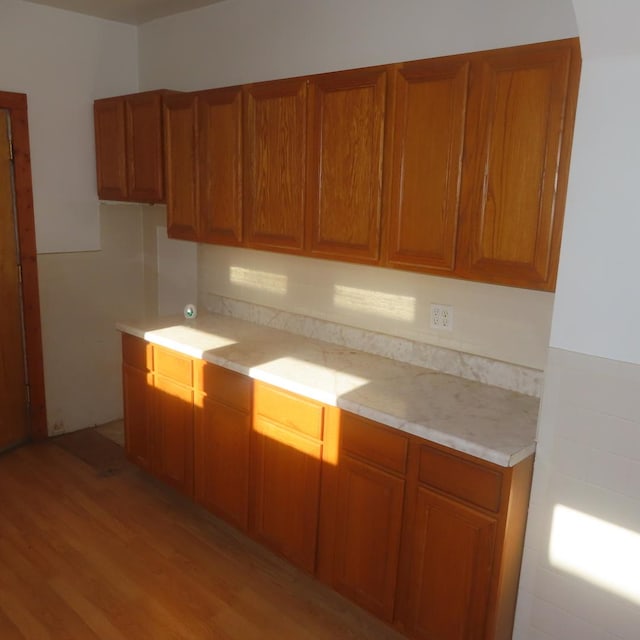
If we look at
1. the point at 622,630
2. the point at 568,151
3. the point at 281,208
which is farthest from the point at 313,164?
the point at 622,630

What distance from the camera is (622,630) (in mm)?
1896

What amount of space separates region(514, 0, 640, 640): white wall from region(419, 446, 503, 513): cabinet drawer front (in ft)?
0.57

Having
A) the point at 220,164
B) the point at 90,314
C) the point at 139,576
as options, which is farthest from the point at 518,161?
the point at 90,314

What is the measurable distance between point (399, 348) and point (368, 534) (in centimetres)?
87

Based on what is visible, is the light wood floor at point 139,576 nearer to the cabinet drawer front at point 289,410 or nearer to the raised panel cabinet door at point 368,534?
the raised panel cabinet door at point 368,534

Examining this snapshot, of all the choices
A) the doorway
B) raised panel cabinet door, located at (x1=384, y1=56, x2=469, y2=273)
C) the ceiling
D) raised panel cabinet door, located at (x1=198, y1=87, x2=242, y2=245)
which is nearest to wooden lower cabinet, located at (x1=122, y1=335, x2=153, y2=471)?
raised panel cabinet door, located at (x1=198, y1=87, x2=242, y2=245)

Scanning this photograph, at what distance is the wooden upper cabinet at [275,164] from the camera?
8.86 ft

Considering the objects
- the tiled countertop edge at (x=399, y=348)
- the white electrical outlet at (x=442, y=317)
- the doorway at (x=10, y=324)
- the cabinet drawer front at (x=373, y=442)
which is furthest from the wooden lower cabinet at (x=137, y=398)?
the white electrical outlet at (x=442, y=317)

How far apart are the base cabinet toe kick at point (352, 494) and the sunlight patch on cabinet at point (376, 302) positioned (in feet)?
2.14

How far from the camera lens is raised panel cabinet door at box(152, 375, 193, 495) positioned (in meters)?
3.14

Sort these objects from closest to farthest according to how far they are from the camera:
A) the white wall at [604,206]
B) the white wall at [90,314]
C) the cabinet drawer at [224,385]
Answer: the white wall at [604,206], the cabinet drawer at [224,385], the white wall at [90,314]

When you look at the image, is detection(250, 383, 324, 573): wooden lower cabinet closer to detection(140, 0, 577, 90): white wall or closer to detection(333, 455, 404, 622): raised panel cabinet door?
detection(333, 455, 404, 622): raised panel cabinet door

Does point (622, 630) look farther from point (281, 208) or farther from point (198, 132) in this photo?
point (198, 132)

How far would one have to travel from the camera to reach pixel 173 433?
324 cm
